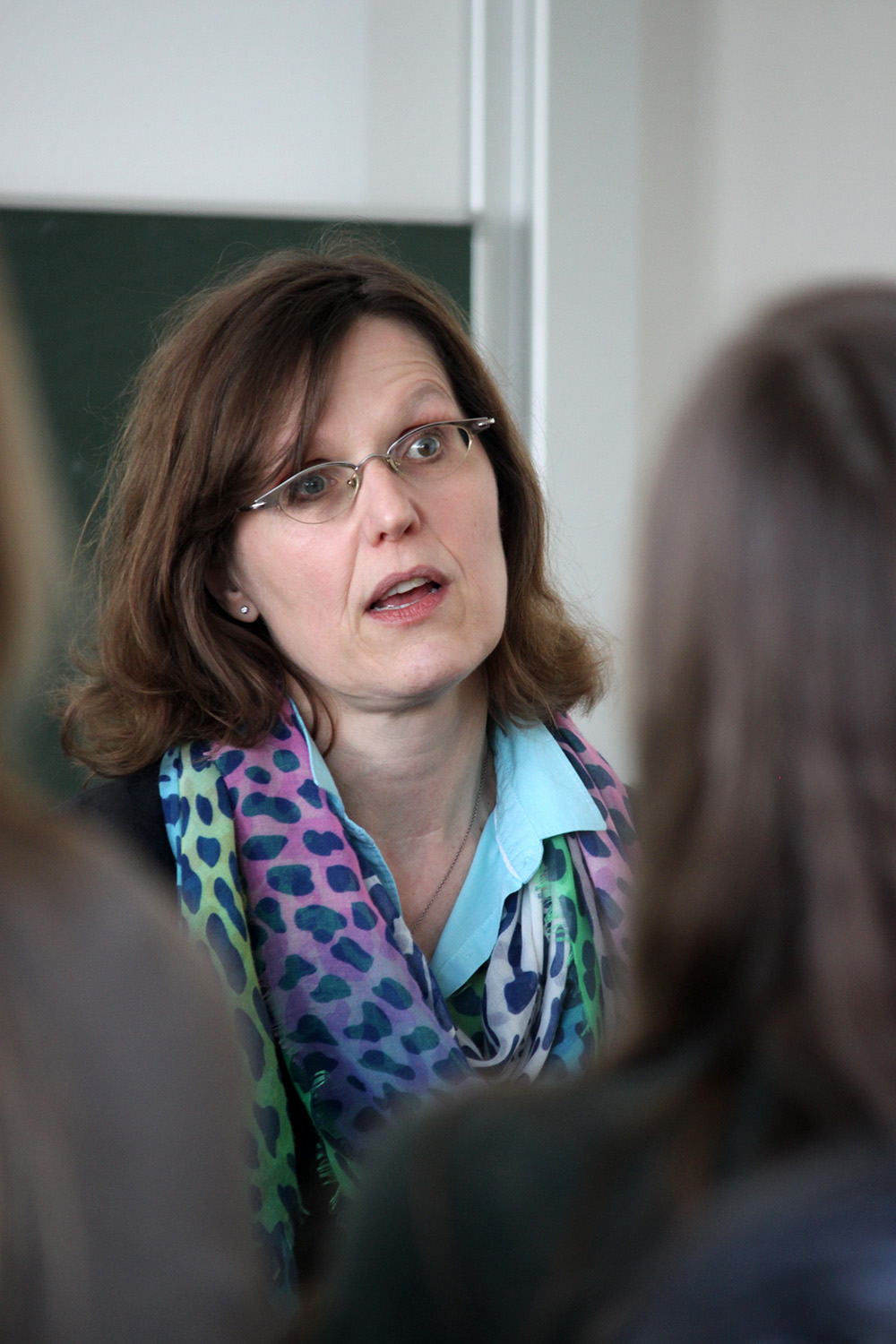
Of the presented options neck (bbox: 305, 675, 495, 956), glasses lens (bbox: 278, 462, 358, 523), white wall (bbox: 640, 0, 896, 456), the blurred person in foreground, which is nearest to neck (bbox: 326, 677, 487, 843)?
neck (bbox: 305, 675, 495, 956)

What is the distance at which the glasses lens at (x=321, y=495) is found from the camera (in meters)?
1.62

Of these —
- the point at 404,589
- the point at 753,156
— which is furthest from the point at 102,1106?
the point at 753,156

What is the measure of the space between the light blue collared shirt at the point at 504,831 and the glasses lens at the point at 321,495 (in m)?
0.26

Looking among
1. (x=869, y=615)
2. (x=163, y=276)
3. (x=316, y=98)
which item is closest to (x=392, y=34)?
(x=316, y=98)

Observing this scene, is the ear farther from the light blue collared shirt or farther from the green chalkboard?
the green chalkboard

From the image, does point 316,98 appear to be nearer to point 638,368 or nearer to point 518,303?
point 518,303

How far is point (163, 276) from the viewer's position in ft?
9.61

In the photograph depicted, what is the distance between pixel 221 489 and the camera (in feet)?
5.30

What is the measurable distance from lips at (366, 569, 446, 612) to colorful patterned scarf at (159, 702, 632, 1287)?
21 cm

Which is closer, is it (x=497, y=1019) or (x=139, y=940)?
(x=139, y=940)

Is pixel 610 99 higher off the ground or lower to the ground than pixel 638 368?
higher

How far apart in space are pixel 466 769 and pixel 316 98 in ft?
6.75

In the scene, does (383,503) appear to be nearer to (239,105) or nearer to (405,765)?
(405,765)

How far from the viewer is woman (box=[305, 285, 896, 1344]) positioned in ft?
1.96
